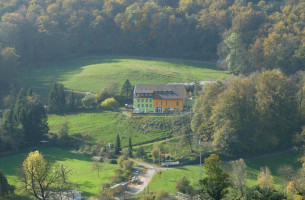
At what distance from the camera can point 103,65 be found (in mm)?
95938

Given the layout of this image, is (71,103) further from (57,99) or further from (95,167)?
(95,167)

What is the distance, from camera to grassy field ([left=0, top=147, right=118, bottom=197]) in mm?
52938

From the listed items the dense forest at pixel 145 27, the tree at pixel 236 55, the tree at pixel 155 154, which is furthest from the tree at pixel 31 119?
the tree at pixel 236 55

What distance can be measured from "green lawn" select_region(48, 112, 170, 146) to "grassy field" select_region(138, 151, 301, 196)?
32.1 feet

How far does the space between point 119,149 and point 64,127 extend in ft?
29.7

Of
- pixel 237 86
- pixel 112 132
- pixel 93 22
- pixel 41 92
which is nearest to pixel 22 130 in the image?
pixel 112 132

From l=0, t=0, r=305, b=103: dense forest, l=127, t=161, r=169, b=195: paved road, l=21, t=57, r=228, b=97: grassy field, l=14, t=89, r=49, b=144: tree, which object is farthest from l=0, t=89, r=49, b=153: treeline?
l=0, t=0, r=305, b=103: dense forest

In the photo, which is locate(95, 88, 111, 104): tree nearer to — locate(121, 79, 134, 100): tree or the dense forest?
locate(121, 79, 134, 100): tree

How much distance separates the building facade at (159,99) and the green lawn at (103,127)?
11.1ft

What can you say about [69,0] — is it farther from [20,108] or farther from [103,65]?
[20,108]

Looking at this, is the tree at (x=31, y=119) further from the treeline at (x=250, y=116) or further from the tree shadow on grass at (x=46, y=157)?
the treeline at (x=250, y=116)

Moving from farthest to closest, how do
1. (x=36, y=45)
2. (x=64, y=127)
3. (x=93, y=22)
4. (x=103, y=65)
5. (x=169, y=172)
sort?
(x=93, y=22), (x=36, y=45), (x=103, y=65), (x=64, y=127), (x=169, y=172)

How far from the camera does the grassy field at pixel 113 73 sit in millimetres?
85562

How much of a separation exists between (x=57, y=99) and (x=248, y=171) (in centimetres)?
3203
